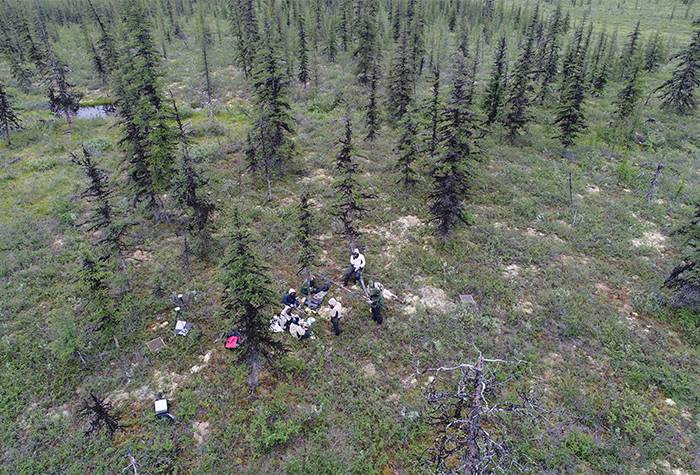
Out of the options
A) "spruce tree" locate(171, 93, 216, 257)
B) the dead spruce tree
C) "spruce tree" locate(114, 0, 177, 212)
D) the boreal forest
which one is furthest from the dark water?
the dead spruce tree

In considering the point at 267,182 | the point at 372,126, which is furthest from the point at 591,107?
the point at 267,182

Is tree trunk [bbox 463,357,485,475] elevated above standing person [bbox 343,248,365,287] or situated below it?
above

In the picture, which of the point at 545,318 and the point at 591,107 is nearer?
the point at 545,318

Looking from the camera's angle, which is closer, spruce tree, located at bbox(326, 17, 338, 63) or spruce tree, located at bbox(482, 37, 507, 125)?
spruce tree, located at bbox(482, 37, 507, 125)

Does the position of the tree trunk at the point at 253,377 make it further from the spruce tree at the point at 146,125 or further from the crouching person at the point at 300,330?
the spruce tree at the point at 146,125

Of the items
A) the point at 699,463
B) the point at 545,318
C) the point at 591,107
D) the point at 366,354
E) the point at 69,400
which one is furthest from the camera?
the point at 591,107

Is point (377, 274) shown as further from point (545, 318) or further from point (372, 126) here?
point (372, 126)

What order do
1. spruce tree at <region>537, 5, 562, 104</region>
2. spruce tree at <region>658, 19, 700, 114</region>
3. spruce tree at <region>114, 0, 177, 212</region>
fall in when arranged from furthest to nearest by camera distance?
spruce tree at <region>537, 5, 562, 104</region>
spruce tree at <region>658, 19, 700, 114</region>
spruce tree at <region>114, 0, 177, 212</region>

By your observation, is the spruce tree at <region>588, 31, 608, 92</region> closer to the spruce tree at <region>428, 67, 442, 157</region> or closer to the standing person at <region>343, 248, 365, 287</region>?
the spruce tree at <region>428, 67, 442, 157</region>
